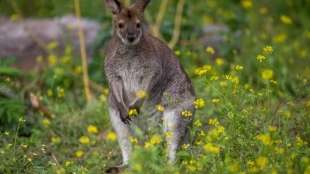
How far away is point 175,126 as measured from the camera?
6.96 meters

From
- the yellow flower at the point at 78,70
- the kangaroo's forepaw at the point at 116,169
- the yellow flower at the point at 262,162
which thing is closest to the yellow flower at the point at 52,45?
the yellow flower at the point at 78,70

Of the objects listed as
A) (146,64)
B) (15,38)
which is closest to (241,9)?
(15,38)

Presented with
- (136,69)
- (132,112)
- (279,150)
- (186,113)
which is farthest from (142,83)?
(279,150)

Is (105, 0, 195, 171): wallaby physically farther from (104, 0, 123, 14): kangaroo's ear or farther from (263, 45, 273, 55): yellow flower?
(263, 45, 273, 55): yellow flower

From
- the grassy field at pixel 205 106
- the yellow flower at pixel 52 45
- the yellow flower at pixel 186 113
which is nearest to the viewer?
the grassy field at pixel 205 106

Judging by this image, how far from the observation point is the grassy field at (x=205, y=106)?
5.90 m

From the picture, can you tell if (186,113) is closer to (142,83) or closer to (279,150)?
(142,83)

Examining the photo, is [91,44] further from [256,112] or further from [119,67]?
[256,112]

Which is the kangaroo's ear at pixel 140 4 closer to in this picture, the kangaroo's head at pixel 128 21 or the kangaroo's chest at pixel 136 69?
the kangaroo's head at pixel 128 21

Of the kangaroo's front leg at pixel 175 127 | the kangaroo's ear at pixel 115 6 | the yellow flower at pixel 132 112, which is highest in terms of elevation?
the kangaroo's ear at pixel 115 6

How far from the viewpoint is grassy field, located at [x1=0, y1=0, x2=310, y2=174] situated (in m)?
5.90

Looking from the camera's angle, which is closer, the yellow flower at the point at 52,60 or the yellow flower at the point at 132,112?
the yellow flower at the point at 132,112

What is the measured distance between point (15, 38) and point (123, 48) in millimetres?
4119

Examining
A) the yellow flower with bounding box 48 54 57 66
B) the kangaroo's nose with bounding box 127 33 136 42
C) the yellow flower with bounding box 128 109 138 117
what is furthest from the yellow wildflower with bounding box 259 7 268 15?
the yellow flower with bounding box 128 109 138 117
